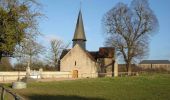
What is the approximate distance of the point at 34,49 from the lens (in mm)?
26859

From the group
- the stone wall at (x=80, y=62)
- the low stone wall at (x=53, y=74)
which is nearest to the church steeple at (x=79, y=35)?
the stone wall at (x=80, y=62)

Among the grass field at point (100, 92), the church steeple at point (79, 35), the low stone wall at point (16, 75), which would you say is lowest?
the grass field at point (100, 92)

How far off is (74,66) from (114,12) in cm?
1390

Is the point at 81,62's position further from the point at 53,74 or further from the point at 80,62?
the point at 53,74

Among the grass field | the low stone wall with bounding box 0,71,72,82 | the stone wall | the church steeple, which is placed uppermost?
the church steeple

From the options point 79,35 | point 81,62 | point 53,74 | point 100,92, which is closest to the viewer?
point 100,92

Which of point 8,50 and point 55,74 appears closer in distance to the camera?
point 8,50

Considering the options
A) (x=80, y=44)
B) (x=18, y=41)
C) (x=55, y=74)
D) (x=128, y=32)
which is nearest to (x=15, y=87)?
(x=18, y=41)

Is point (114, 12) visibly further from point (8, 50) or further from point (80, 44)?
point (8, 50)

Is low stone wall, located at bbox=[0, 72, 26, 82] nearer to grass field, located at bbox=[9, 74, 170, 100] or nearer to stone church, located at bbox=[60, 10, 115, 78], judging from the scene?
stone church, located at bbox=[60, 10, 115, 78]

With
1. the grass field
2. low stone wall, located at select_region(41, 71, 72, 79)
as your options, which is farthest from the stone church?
the grass field

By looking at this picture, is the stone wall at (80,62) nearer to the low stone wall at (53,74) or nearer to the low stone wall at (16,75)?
the low stone wall at (53,74)

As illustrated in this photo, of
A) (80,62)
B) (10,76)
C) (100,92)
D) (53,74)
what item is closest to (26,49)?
(100,92)

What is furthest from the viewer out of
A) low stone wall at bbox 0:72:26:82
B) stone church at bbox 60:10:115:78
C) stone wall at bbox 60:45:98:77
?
stone wall at bbox 60:45:98:77
